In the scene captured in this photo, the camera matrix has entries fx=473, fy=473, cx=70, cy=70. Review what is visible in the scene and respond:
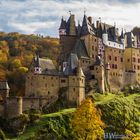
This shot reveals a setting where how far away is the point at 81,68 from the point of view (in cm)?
10350

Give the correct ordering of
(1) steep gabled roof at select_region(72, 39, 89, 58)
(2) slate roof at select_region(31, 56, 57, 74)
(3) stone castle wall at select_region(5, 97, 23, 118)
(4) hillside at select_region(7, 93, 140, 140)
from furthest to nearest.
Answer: (1) steep gabled roof at select_region(72, 39, 89, 58) → (2) slate roof at select_region(31, 56, 57, 74) → (3) stone castle wall at select_region(5, 97, 23, 118) → (4) hillside at select_region(7, 93, 140, 140)

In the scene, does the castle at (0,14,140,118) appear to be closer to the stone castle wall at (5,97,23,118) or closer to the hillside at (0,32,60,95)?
the stone castle wall at (5,97,23,118)

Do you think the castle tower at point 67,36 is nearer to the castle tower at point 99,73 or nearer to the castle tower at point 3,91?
the castle tower at point 99,73

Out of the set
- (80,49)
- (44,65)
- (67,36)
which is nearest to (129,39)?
(67,36)

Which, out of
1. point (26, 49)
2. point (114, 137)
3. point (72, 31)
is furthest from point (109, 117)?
point (26, 49)

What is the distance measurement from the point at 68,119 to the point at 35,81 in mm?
11262

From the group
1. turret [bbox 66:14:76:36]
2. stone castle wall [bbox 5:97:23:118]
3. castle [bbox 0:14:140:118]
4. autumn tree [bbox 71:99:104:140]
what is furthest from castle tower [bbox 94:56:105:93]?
autumn tree [bbox 71:99:104:140]

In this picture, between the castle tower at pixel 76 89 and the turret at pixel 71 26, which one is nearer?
the castle tower at pixel 76 89

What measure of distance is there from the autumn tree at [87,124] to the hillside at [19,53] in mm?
29388

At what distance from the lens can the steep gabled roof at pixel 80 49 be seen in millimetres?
107800

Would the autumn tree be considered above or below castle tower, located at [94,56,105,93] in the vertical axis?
below

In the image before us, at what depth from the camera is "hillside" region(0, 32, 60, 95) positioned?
116 m

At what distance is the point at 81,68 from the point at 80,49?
271 inches

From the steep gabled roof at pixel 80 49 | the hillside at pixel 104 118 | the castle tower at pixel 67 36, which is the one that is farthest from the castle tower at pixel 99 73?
the castle tower at pixel 67 36
